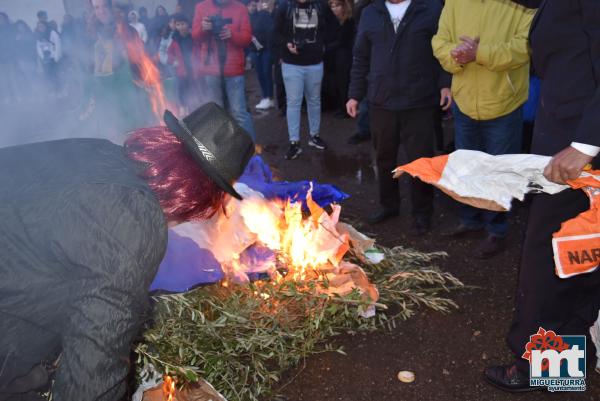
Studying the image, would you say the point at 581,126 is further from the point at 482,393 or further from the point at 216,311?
the point at 216,311

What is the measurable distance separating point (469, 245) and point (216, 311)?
2292mm

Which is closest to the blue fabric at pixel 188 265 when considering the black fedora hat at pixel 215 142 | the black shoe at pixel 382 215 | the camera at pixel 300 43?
the black fedora hat at pixel 215 142

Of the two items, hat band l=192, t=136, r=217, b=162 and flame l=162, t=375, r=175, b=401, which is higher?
hat band l=192, t=136, r=217, b=162

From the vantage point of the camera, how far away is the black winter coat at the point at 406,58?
4.23m

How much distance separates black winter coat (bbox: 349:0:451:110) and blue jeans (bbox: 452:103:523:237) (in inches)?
13.1

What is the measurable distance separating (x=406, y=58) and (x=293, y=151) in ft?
9.44

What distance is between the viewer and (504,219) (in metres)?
4.12

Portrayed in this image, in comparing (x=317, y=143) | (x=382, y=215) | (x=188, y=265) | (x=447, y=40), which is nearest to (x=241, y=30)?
(x=317, y=143)

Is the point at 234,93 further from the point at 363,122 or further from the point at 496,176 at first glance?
the point at 496,176

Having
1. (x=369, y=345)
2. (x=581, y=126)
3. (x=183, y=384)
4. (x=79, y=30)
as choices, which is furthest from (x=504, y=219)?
(x=79, y=30)

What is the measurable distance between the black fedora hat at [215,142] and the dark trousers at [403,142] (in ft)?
8.18

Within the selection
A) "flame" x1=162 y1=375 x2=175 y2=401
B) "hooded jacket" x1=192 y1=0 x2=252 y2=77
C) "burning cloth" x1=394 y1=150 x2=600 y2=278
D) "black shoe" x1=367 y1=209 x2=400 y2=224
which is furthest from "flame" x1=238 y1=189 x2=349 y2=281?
"hooded jacket" x1=192 y1=0 x2=252 y2=77

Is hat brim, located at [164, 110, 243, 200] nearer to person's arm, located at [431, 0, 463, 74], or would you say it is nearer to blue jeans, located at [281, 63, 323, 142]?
person's arm, located at [431, 0, 463, 74]

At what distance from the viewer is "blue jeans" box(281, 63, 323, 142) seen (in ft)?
21.6
